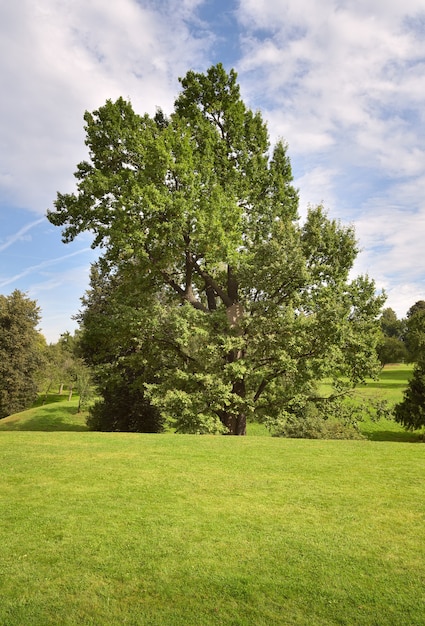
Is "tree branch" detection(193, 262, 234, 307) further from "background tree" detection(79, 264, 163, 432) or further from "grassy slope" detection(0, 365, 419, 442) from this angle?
"grassy slope" detection(0, 365, 419, 442)

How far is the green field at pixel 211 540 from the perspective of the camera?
17.4 ft

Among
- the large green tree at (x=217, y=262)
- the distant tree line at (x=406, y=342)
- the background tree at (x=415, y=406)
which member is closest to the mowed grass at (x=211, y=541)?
the large green tree at (x=217, y=262)

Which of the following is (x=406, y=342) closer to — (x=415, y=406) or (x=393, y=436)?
(x=393, y=436)

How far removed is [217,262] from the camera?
21859 mm

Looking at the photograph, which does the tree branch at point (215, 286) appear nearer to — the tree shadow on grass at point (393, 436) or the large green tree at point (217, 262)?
the large green tree at point (217, 262)

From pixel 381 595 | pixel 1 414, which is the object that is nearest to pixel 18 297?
pixel 1 414

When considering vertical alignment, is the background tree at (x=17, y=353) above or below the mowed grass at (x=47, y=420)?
above

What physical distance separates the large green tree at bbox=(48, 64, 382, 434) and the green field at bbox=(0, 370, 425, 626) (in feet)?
28.1

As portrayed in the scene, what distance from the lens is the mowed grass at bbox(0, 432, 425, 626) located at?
5309 mm

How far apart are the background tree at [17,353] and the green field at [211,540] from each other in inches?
1437

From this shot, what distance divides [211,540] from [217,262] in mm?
16390

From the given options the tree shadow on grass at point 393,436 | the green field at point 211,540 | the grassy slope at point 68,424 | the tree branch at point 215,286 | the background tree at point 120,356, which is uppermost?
the tree branch at point 215,286

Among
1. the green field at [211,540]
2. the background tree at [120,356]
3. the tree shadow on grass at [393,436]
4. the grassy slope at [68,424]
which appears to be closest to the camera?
the green field at [211,540]

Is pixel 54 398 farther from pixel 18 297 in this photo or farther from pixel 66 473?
pixel 66 473
